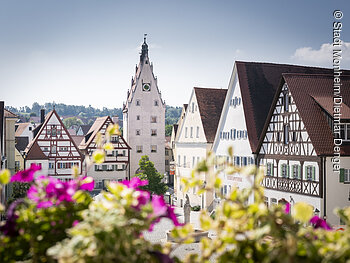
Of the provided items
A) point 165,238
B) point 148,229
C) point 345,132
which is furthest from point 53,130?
point 148,229

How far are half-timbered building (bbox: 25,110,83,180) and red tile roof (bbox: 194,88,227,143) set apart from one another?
1911 centimetres

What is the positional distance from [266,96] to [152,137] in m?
36.6

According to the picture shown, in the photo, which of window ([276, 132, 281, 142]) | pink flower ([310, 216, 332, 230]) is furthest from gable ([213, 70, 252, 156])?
pink flower ([310, 216, 332, 230])

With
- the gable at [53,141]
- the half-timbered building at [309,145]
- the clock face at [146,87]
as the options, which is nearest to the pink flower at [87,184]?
the half-timbered building at [309,145]

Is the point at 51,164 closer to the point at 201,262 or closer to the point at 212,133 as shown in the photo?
the point at 212,133

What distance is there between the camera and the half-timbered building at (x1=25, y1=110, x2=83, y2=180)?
176 ft

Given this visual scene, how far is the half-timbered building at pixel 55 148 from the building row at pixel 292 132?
21976mm

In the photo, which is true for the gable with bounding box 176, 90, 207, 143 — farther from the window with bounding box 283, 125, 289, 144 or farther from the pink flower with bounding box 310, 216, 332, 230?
the pink flower with bounding box 310, 216, 332, 230

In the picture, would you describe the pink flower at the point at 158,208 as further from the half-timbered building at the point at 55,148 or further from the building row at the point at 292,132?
the half-timbered building at the point at 55,148

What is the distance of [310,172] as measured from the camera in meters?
25.2

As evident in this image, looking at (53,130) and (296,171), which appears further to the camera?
(53,130)

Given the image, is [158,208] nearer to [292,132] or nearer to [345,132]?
[345,132]

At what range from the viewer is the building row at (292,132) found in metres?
24.5

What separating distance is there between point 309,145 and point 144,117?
44724 millimetres
